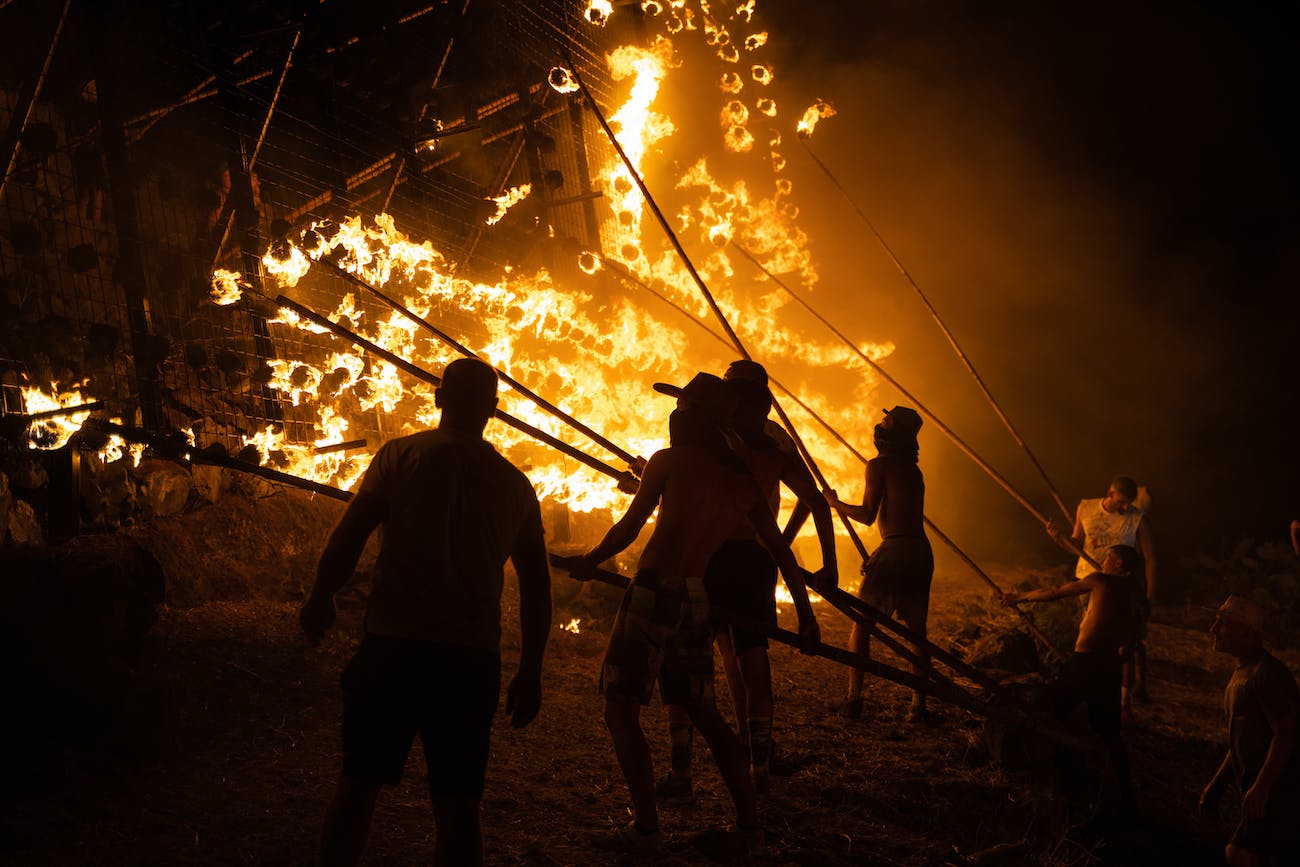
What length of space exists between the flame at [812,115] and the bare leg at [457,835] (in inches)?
404

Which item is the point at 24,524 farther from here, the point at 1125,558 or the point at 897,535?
the point at 1125,558

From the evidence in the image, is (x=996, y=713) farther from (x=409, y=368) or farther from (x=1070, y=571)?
(x=1070, y=571)

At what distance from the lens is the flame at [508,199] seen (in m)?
11.0

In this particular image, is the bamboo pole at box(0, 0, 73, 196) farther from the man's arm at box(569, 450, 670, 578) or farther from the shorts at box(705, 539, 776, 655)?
the shorts at box(705, 539, 776, 655)

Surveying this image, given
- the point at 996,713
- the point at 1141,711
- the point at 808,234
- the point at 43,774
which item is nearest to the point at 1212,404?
the point at 808,234

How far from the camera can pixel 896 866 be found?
14.4ft

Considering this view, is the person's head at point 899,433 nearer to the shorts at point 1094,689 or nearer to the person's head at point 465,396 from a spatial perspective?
the shorts at point 1094,689

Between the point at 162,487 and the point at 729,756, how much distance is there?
5.21 m

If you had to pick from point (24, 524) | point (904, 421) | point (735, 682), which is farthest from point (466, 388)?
point (24, 524)

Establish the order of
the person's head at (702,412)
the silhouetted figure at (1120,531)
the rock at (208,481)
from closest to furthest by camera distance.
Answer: the person's head at (702,412) < the rock at (208,481) < the silhouetted figure at (1120,531)

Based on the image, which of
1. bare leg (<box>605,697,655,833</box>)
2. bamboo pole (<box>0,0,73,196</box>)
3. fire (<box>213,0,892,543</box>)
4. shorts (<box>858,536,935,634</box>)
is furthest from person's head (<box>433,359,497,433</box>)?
fire (<box>213,0,892,543</box>)

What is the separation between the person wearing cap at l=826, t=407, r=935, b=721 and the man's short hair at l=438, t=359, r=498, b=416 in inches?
143

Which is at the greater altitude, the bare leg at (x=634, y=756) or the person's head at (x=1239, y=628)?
the person's head at (x=1239, y=628)

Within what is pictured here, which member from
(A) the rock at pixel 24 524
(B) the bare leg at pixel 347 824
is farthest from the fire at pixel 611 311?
(B) the bare leg at pixel 347 824
